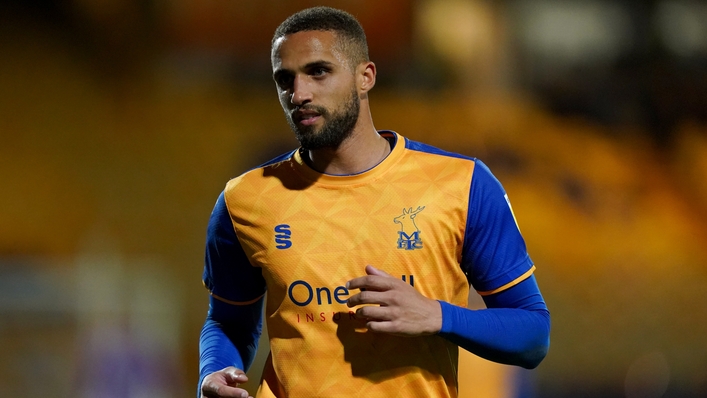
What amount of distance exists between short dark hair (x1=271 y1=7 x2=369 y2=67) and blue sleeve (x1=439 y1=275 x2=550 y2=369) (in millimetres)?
550

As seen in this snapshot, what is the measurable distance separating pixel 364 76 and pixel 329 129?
0.17 metres

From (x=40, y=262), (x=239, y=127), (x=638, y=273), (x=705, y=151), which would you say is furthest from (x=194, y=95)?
(x=705, y=151)

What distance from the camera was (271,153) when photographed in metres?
3.55

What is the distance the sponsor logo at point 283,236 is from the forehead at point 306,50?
31 centimetres

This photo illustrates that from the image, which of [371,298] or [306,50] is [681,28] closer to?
[306,50]

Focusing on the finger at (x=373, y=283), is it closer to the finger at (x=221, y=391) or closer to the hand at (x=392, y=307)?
the hand at (x=392, y=307)

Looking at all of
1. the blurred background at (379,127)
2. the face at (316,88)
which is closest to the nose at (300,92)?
the face at (316,88)

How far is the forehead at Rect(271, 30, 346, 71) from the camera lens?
152 centimetres

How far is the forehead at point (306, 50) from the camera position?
1.52m

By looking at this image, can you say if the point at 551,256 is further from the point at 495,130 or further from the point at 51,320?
the point at 51,320

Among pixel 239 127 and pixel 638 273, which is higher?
pixel 239 127

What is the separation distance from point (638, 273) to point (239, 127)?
2.02 metres

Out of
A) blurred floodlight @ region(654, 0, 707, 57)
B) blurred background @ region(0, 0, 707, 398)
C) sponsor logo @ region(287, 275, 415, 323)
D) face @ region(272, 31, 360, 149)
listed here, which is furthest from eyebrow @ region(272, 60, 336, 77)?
blurred floodlight @ region(654, 0, 707, 57)

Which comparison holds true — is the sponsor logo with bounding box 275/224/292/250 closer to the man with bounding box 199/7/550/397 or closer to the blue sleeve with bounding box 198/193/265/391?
the man with bounding box 199/7/550/397
